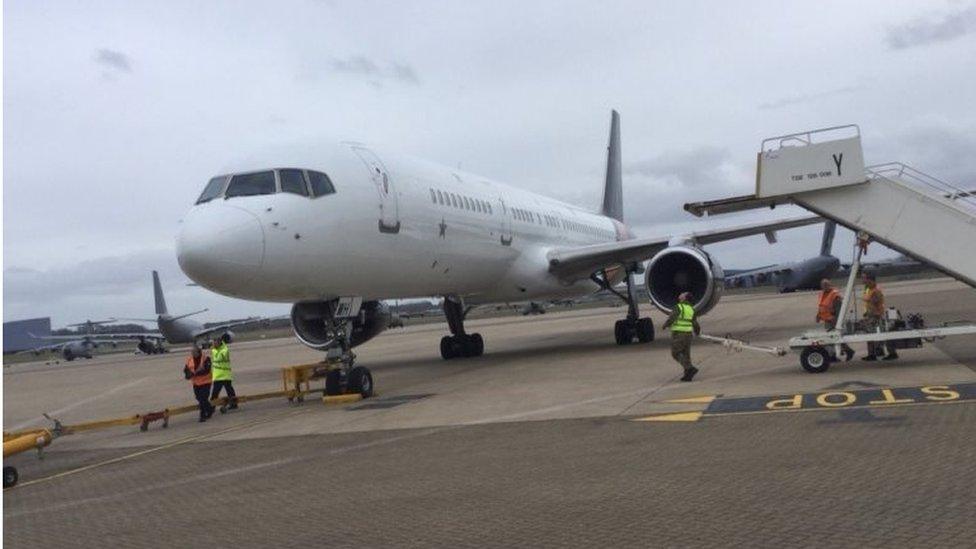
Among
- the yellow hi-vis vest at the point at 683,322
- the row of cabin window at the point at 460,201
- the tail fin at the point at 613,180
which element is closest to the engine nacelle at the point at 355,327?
the row of cabin window at the point at 460,201

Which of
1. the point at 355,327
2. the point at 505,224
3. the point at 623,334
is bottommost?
the point at 623,334

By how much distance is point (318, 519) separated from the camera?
692 cm

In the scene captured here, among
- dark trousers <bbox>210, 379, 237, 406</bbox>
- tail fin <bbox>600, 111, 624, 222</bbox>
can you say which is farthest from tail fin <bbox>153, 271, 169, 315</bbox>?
dark trousers <bbox>210, 379, 237, 406</bbox>

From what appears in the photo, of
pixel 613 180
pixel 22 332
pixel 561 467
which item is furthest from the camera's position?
pixel 22 332

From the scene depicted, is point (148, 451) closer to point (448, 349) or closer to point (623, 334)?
point (448, 349)

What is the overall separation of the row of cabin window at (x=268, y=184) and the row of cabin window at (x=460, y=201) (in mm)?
3399

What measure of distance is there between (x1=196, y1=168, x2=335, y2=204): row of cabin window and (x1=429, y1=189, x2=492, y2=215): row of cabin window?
11.2 feet

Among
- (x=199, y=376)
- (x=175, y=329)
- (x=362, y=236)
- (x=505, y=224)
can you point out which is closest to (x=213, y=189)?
(x=362, y=236)

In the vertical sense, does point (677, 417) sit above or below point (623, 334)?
below

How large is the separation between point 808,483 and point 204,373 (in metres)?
11.2

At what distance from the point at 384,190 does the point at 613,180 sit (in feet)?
65.4

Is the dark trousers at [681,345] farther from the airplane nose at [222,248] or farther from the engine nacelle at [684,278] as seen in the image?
the airplane nose at [222,248]

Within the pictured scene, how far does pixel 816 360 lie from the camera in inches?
543

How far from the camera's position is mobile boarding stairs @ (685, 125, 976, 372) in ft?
44.4
